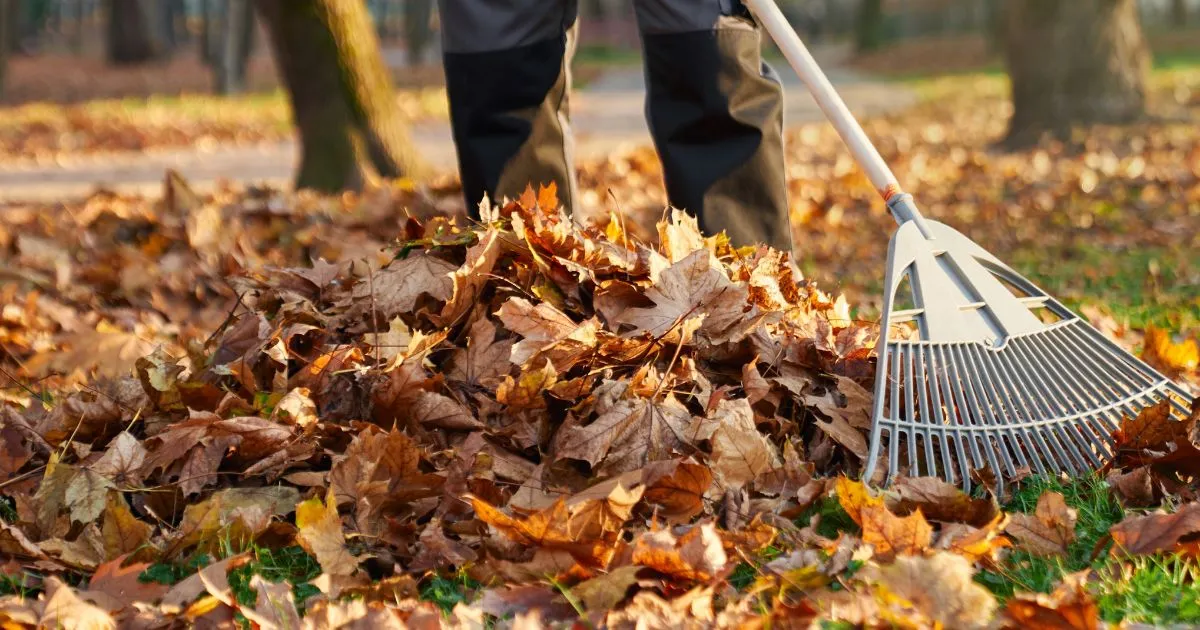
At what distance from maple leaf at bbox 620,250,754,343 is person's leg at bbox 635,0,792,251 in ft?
1.80

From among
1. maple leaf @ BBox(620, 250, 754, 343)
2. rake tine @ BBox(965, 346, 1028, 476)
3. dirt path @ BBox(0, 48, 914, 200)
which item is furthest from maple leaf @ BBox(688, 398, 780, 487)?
dirt path @ BBox(0, 48, 914, 200)

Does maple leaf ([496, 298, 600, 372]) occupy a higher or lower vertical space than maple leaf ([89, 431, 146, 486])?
higher

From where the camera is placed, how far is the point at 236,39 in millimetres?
18734

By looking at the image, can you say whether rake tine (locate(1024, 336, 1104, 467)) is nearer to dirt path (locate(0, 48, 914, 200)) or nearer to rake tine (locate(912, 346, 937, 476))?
rake tine (locate(912, 346, 937, 476))

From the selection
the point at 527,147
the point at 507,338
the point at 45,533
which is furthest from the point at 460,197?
Result: the point at 45,533

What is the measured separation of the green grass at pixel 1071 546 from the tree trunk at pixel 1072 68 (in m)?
6.35

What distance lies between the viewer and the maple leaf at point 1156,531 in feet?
5.85

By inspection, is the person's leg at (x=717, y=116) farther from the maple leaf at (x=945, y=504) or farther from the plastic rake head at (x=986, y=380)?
the maple leaf at (x=945, y=504)

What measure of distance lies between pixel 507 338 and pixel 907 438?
788mm

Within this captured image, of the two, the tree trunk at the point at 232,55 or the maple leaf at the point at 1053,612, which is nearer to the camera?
the maple leaf at the point at 1053,612

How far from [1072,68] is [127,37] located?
24.0 m

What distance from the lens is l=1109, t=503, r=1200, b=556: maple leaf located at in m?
1.78

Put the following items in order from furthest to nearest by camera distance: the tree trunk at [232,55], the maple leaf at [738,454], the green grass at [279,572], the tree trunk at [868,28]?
the tree trunk at [868,28]
the tree trunk at [232,55]
the maple leaf at [738,454]
the green grass at [279,572]

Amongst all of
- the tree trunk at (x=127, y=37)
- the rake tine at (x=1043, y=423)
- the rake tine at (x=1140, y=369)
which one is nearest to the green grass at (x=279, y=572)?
the rake tine at (x=1043, y=423)
